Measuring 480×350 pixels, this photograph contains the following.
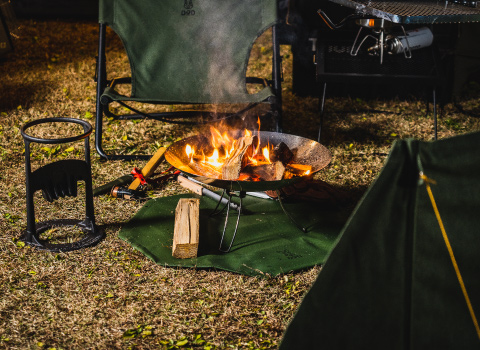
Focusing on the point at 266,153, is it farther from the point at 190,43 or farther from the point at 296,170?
the point at 190,43

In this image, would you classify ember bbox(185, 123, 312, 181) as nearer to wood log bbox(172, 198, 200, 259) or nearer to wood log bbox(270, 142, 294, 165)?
wood log bbox(270, 142, 294, 165)

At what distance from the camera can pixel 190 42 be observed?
3.60 metres

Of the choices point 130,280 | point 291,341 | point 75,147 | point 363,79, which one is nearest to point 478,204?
point 291,341

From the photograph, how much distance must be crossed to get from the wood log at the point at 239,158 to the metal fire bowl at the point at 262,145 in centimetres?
7

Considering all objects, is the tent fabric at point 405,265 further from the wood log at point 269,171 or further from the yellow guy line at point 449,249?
the wood log at point 269,171

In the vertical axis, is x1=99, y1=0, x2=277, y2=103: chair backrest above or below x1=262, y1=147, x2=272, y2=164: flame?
above

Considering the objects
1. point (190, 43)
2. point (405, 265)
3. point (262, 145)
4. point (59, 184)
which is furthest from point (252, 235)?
point (190, 43)

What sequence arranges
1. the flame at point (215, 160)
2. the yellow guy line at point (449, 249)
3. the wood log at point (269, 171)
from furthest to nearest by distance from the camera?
1. the flame at point (215, 160)
2. the wood log at point (269, 171)
3. the yellow guy line at point (449, 249)

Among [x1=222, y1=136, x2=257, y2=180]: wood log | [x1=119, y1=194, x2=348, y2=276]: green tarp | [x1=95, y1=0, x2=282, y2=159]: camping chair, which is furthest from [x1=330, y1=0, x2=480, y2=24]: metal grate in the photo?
[x1=119, y1=194, x2=348, y2=276]: green tarp

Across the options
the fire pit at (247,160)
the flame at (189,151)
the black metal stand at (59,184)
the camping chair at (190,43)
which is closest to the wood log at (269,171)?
the fire pit at (247,160)

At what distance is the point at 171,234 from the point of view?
2.78 meters

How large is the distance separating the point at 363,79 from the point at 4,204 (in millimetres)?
2417

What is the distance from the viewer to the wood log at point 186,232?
251 cm

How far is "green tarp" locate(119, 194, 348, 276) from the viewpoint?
2521 millimetres
